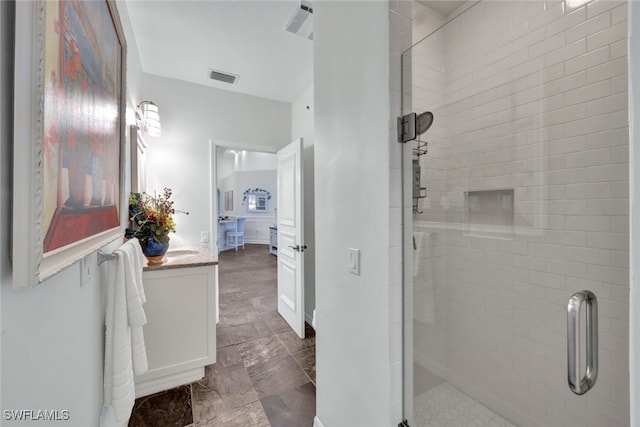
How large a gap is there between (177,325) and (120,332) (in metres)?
0.92

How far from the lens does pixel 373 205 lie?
1.16 meters

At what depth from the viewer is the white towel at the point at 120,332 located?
1172mm

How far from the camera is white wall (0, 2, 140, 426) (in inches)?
20.8

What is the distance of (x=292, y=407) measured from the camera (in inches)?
72.0

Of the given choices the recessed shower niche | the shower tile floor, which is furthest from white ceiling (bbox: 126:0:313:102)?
the shower tile floor

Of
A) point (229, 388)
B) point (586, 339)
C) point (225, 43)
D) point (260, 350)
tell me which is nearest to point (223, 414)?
point (229, 388)

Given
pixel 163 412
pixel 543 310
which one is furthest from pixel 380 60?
pixel 163 412

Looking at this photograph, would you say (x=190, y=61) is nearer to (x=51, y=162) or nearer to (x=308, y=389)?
(x=51, y=162)

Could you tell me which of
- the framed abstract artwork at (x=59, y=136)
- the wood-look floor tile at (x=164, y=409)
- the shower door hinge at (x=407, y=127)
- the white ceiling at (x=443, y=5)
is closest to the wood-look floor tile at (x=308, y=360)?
the wood-look floor tile at (x=164, y=409)

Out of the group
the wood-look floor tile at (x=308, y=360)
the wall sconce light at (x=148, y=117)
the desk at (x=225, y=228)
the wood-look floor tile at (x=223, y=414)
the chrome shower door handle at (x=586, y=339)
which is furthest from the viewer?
the desk at (x=225, y=228)

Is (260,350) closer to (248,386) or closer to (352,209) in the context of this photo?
(248,386)

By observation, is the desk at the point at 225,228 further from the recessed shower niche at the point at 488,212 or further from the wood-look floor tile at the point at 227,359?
the recessed shower niche at the point at 488,212

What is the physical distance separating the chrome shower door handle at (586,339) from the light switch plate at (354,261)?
2.36 ft

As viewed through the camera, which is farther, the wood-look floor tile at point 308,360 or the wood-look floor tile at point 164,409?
the wood-look floor tile at point 308,360
